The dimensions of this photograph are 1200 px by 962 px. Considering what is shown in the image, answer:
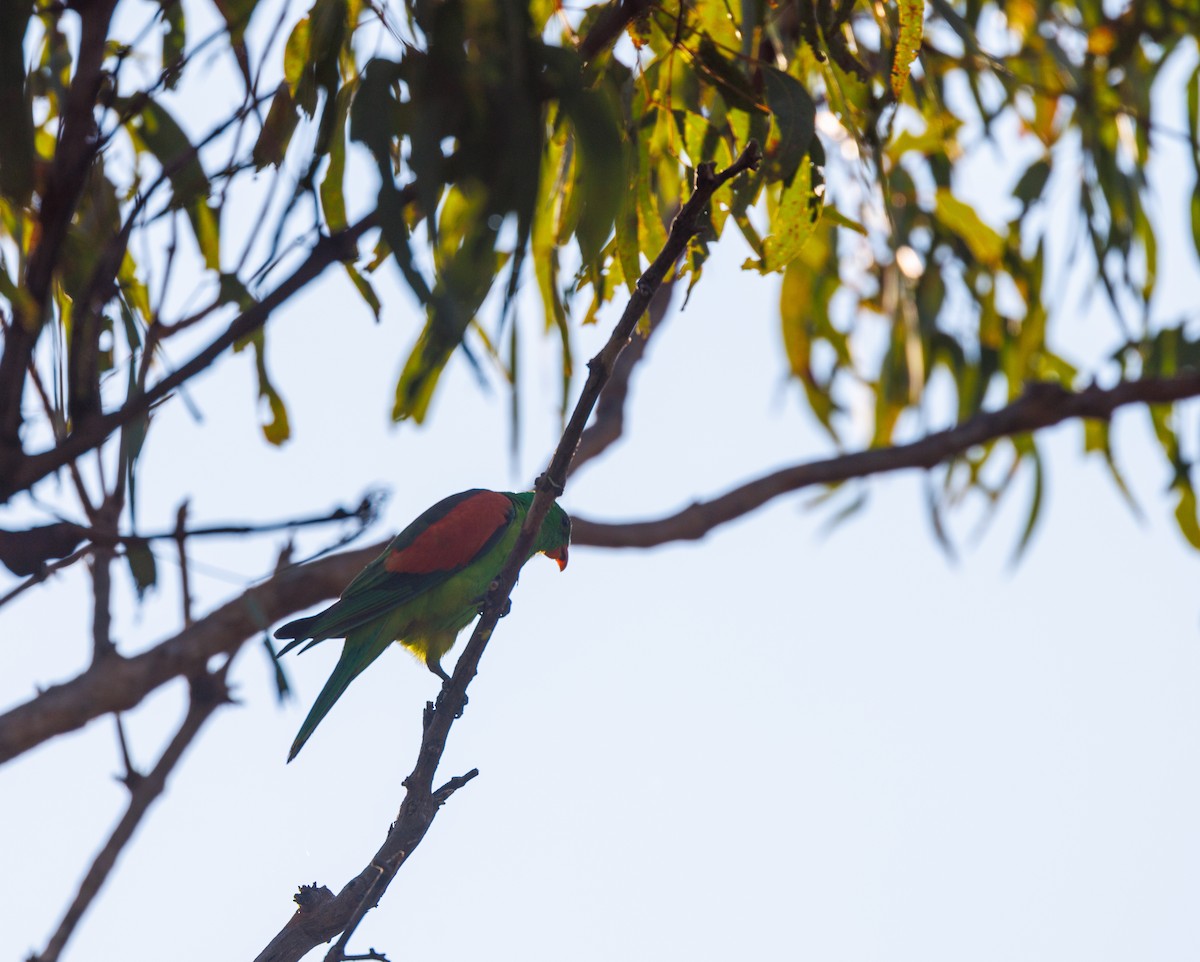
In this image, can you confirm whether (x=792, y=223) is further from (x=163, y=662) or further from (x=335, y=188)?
(x=163, y=662)

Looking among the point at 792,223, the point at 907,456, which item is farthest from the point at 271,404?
the point at 907,456

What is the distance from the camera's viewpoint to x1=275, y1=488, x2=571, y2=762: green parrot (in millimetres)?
2951

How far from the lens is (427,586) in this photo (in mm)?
3152

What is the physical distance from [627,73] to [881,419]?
286 cm

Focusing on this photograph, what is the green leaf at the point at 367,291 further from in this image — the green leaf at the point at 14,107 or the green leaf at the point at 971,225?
the green leaf at the point at 971,225

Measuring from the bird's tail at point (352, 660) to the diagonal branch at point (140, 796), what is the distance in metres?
0.55

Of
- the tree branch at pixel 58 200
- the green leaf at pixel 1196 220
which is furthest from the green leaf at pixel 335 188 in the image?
the green leaf at pixel 1196 220

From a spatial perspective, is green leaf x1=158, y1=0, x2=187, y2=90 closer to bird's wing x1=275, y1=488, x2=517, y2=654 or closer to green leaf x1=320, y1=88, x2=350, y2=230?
green leaf x1=320, y1=88, x2=350, y2=230

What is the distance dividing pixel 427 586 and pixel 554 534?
0.40 meters

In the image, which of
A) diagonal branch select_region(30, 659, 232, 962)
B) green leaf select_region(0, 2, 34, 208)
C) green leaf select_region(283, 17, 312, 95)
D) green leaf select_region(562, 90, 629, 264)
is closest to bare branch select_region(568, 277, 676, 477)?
diagonal branch select_region(30, 659, 232, 962)

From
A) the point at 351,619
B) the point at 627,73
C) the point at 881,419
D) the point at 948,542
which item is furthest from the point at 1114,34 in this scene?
the point at 351,619

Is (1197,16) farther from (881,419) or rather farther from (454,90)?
(454,90)

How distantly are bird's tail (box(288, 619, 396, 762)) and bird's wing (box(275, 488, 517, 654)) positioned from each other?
0.08 metres

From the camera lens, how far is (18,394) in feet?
4.33
